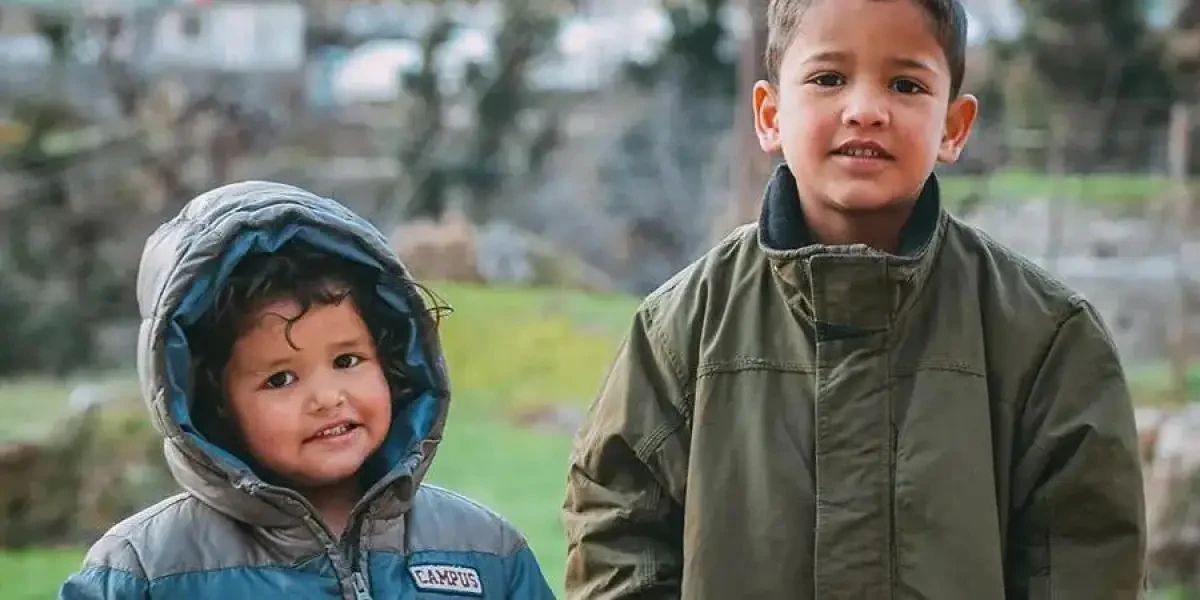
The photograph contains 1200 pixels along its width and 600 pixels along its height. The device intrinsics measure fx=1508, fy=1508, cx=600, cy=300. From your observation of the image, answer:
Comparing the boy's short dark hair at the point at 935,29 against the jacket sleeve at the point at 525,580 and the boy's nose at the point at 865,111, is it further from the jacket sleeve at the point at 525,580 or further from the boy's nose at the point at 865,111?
the jacket sleeve at the point at 525,580

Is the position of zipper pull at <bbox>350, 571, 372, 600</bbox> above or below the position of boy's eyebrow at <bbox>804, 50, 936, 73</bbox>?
below

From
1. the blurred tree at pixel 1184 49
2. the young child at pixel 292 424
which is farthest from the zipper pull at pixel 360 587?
the blurred tree at pixel 1184 49

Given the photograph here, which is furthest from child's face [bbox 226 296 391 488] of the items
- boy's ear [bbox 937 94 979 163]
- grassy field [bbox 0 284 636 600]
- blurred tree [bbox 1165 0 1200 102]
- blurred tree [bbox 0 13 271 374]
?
blurred tree [bbox 1165 0 1200 102]

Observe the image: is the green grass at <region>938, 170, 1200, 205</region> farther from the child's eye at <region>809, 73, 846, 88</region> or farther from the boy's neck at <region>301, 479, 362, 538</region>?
the boy's neck at <region>301, 479, 362, 538</region>

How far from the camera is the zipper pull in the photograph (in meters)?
1.60

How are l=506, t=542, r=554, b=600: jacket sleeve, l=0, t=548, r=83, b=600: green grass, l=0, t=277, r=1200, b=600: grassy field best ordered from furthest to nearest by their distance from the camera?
l=0, t=277, r=1200, b=600: grassy field, l=0, t=548, r=83, b=600: green grass, l=506, t=542, r=554, b=600: jacket sleeve

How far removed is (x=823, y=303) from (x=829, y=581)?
292mm

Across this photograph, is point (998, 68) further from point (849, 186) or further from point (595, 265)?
point (849, 186)

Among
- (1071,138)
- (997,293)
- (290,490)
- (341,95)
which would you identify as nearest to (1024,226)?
(1071,138)

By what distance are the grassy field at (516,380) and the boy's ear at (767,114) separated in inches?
64.5

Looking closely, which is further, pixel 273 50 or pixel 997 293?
pixel 273 50

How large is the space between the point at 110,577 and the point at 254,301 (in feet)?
1.09

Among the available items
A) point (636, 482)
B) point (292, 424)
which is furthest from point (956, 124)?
point (292, 424)

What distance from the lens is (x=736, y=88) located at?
11.8 feet
